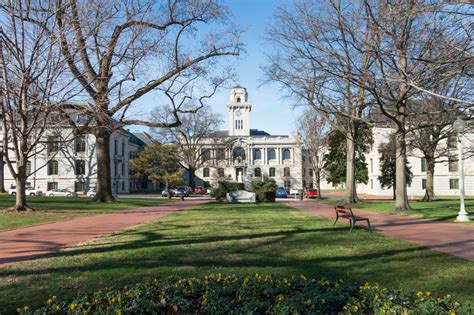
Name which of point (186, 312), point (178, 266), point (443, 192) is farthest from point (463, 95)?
point (443, 192)

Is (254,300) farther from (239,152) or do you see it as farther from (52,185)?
(239,152)

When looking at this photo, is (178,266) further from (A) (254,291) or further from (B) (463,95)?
(B) (463,95)

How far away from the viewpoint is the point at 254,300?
504 cm

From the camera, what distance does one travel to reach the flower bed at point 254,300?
183 inches

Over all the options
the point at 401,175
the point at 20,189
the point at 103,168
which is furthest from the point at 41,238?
the point at 103,168

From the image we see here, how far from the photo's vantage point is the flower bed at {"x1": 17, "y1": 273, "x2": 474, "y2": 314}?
4652 millimetres

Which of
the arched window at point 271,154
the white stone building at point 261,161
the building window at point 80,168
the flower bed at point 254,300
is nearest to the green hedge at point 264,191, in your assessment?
the flower bed at point 254,300

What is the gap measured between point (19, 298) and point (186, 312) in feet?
8.06

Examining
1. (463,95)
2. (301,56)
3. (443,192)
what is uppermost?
(301,56)

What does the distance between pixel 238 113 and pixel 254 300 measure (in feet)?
315

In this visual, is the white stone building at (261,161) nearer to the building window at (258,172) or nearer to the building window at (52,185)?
the building window at (258,172)

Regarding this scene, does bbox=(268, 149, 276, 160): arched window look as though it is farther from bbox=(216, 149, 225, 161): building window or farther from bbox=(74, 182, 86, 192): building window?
bbox=(74, 182, 86, 192): building window

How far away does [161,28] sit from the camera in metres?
25.8

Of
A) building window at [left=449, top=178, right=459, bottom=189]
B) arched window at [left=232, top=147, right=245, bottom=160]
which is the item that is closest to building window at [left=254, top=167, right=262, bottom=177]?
arched window at [left=232, top=147, right=245, bottom=160]
